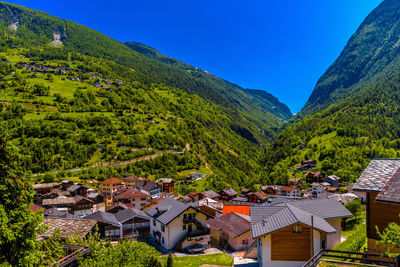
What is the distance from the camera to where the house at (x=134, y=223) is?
4731 cm

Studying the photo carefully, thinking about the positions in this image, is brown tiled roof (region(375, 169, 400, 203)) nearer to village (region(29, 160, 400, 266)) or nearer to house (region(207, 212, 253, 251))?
village (region(29, 160, 400, 266))

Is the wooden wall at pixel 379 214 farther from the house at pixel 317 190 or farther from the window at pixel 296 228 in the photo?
the house at pixel 317 190

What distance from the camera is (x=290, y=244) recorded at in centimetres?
2202

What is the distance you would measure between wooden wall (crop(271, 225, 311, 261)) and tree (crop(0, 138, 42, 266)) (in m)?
18.6

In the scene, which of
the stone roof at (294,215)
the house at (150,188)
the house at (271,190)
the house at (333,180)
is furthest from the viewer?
the house at (333,180)

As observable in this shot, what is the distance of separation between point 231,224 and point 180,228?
340 inches

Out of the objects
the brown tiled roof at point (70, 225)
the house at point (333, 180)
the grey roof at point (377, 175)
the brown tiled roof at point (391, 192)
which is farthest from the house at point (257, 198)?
the brown tiled roof at point (391, 192)

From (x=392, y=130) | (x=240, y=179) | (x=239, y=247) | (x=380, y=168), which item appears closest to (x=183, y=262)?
(x=239, y=247)

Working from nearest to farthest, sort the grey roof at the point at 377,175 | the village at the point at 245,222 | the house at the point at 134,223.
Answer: the grey roof at the point at 377,175 < the village at the point at 245,222 < the house at the point at 134,223

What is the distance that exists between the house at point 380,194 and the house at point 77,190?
337 feet

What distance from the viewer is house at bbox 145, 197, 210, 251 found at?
40.8 meters

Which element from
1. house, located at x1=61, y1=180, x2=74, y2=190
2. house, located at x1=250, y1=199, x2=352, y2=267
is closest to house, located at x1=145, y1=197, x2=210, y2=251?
house, located at x1=250, y1=199, x2=352, y2=267

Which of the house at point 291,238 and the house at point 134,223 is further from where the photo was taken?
the house at point 134,223

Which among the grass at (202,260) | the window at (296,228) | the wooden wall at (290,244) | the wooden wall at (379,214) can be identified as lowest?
the grass at (202,260)
